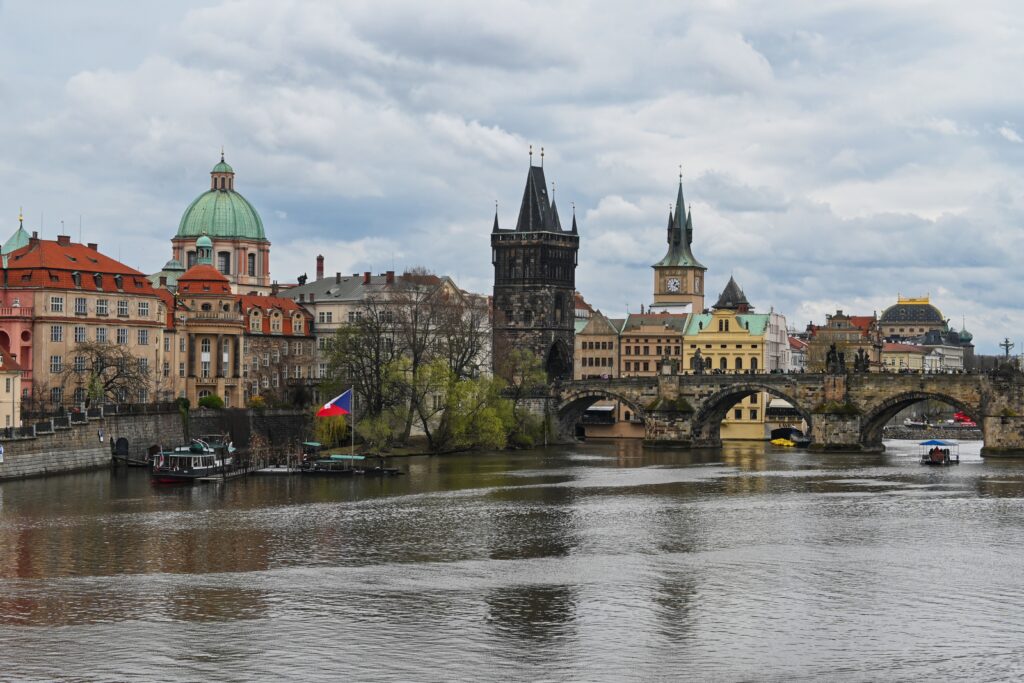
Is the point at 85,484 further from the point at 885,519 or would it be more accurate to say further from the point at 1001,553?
the point at 1001,553

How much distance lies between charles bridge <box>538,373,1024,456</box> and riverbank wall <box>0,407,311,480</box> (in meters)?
32.7

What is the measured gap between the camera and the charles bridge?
120375 millimetres

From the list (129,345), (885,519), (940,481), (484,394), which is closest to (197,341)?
(129,345)

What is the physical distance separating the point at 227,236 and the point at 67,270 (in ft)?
166

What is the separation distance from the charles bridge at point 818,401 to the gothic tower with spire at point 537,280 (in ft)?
62.0

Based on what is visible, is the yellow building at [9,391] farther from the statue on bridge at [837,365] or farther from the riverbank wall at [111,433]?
the statue on bridge at [837,365]

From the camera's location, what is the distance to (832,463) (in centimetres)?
11444

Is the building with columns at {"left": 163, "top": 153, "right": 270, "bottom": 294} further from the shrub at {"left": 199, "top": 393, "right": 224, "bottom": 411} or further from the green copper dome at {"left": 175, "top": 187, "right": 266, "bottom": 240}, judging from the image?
the shrub at {"left": 199, "top": 393, "right": 224, "bottom": 411}

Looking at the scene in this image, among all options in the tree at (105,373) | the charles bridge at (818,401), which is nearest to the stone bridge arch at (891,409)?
the charles bridge at (818,401)

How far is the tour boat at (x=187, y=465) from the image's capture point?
3558 inches

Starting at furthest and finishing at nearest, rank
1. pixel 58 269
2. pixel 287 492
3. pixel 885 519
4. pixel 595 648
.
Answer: pixel 58 269, pixel 287 492, pixel 885 519, pixel 595 648

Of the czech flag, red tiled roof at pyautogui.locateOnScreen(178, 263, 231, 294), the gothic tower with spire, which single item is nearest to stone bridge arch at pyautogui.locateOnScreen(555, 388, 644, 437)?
the gothic tower with spire

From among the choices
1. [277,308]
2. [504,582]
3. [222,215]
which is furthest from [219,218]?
[504,582]

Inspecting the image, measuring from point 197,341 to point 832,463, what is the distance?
49.6 metres
